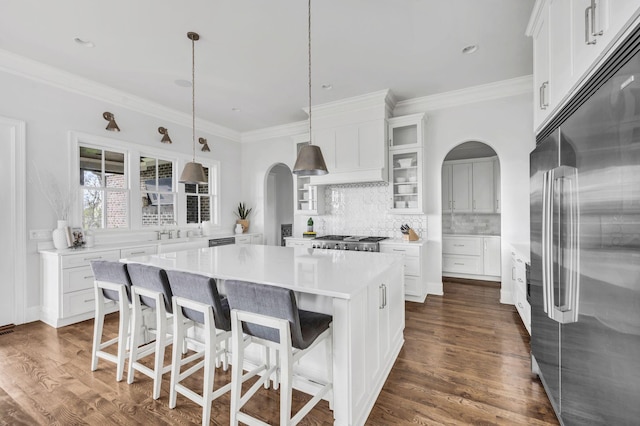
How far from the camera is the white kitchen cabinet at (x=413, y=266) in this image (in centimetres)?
411

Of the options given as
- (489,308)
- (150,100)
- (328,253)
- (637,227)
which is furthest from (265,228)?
(637,227)

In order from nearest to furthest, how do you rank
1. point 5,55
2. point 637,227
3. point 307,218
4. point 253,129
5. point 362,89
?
point 637,227, point 5,55, point 362,89, point 307,218, point 253,129

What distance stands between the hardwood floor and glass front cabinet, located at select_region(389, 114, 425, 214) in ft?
6.26

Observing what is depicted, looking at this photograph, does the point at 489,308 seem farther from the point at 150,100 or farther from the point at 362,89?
the point at 150,100

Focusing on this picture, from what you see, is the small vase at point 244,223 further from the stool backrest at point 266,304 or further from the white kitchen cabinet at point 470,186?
the stool backrest at point 266,304

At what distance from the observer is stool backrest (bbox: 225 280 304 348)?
1.50m

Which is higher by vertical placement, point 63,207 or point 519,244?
point 63,207

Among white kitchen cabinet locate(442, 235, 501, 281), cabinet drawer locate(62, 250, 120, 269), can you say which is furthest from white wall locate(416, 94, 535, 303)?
cabinet drawer locate(62, 250, 120, 269)

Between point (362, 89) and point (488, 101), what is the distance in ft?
5.79

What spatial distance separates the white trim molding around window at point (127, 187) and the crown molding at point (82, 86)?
0.55 meters

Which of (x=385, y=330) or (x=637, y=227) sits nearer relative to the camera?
(x=637, y=227)

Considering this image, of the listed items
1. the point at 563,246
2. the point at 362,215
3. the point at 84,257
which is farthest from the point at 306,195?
the point at 563,246

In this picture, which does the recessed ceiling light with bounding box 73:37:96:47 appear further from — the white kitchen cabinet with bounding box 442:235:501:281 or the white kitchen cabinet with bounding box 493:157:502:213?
the white kitchen cabinet with bounding box 493:157:502:213

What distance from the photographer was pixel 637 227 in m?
0.96
